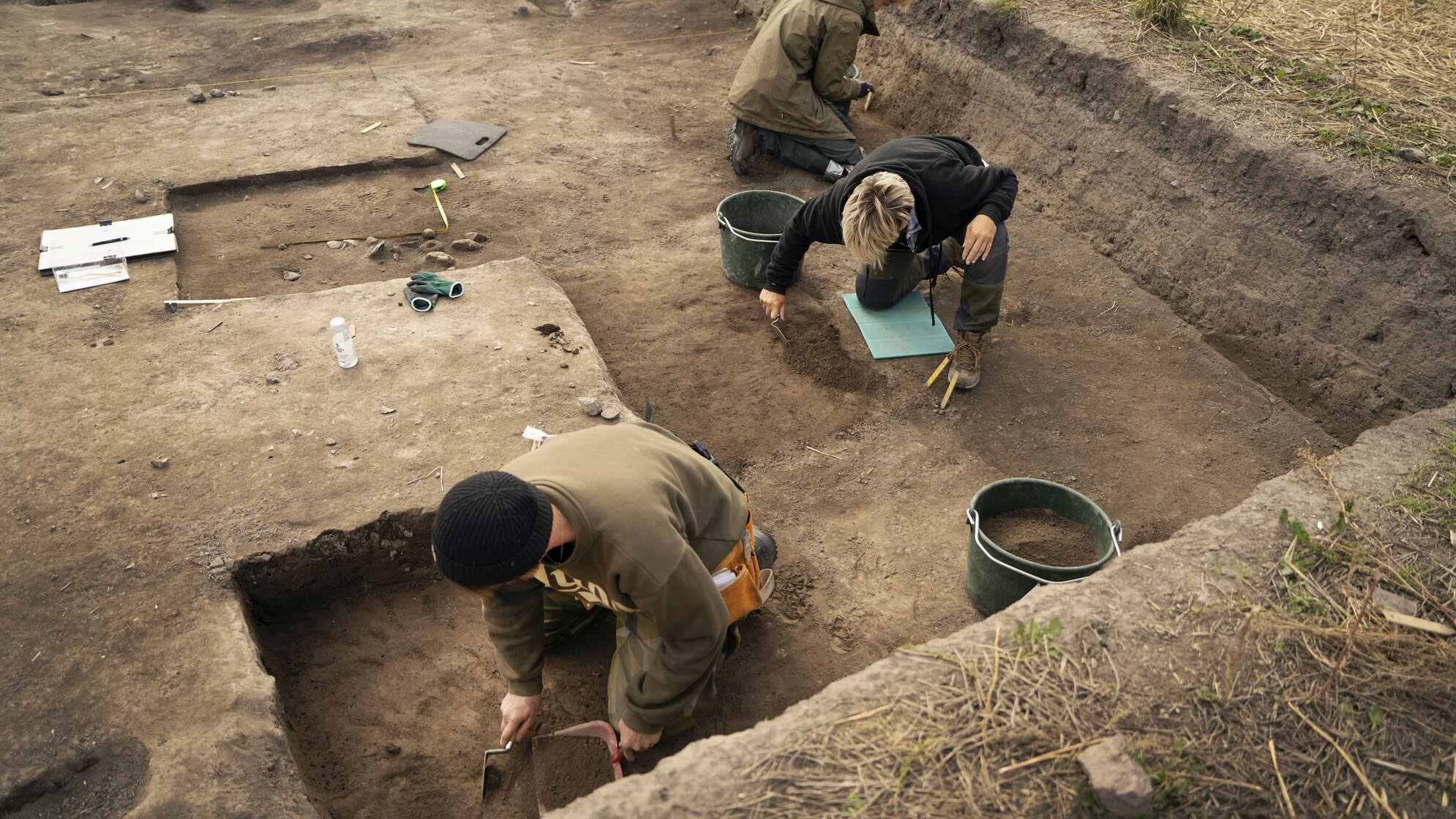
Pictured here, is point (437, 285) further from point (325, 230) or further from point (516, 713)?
point (516, 713)

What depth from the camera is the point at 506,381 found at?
373cm

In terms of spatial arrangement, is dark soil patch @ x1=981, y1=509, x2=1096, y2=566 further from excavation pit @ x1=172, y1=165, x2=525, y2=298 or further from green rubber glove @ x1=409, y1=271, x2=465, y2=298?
excavation pit @ x1=172, y1=165, x2=525, y2=298

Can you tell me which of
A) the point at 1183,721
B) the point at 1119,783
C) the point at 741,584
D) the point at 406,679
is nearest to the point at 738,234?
the point at 741,584

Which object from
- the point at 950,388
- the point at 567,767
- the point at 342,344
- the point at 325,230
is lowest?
the point at 325,230

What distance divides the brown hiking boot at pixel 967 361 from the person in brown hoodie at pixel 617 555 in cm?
192

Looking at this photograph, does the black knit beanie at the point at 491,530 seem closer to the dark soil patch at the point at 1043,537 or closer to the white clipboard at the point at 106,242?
the dark soil patch at the point at 1043,537

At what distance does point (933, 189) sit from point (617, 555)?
2.54 meters

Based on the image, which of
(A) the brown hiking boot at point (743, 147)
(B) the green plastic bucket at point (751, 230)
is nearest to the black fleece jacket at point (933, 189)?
(B) the green plastic bucket at point (751, 230)

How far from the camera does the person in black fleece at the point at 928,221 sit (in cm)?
354

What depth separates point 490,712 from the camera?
2.89 m

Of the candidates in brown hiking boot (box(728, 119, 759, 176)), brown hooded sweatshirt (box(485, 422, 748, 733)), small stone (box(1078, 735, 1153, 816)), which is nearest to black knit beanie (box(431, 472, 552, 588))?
brown hooded sweatshirt (box(485, 422, 748, 733))

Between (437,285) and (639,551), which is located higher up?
(639,551)

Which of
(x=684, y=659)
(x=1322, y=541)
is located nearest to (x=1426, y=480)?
(x=1322, y=541)

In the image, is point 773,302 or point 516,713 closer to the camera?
point 516,713
